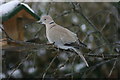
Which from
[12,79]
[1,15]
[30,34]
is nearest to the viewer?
[1,15]

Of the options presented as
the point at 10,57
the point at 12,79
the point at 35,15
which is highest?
the point at 35,15

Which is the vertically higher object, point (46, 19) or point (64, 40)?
point (46, 19)

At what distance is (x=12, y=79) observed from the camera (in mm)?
3375

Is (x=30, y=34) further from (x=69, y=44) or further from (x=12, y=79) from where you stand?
(x=69, y=44)

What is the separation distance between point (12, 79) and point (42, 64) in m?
0.37

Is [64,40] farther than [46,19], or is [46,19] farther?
[46,19]

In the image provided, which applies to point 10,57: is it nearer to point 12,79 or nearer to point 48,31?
point 12,79

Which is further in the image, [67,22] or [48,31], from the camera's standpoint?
[67,22]

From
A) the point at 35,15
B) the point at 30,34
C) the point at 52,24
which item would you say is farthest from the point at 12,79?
the point at 52,24

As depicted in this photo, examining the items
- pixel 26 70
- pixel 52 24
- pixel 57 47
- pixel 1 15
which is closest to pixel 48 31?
pixel 52 24

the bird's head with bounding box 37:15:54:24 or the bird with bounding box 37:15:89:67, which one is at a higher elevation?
the bird's head with bounding box 37:15:54:24

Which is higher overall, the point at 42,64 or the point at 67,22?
the point at 67,22

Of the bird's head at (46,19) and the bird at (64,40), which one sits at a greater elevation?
the bird's head at (46,19)

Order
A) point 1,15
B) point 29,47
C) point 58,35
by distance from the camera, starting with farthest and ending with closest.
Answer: point 1,15 → point 58,35 → point 29,47
